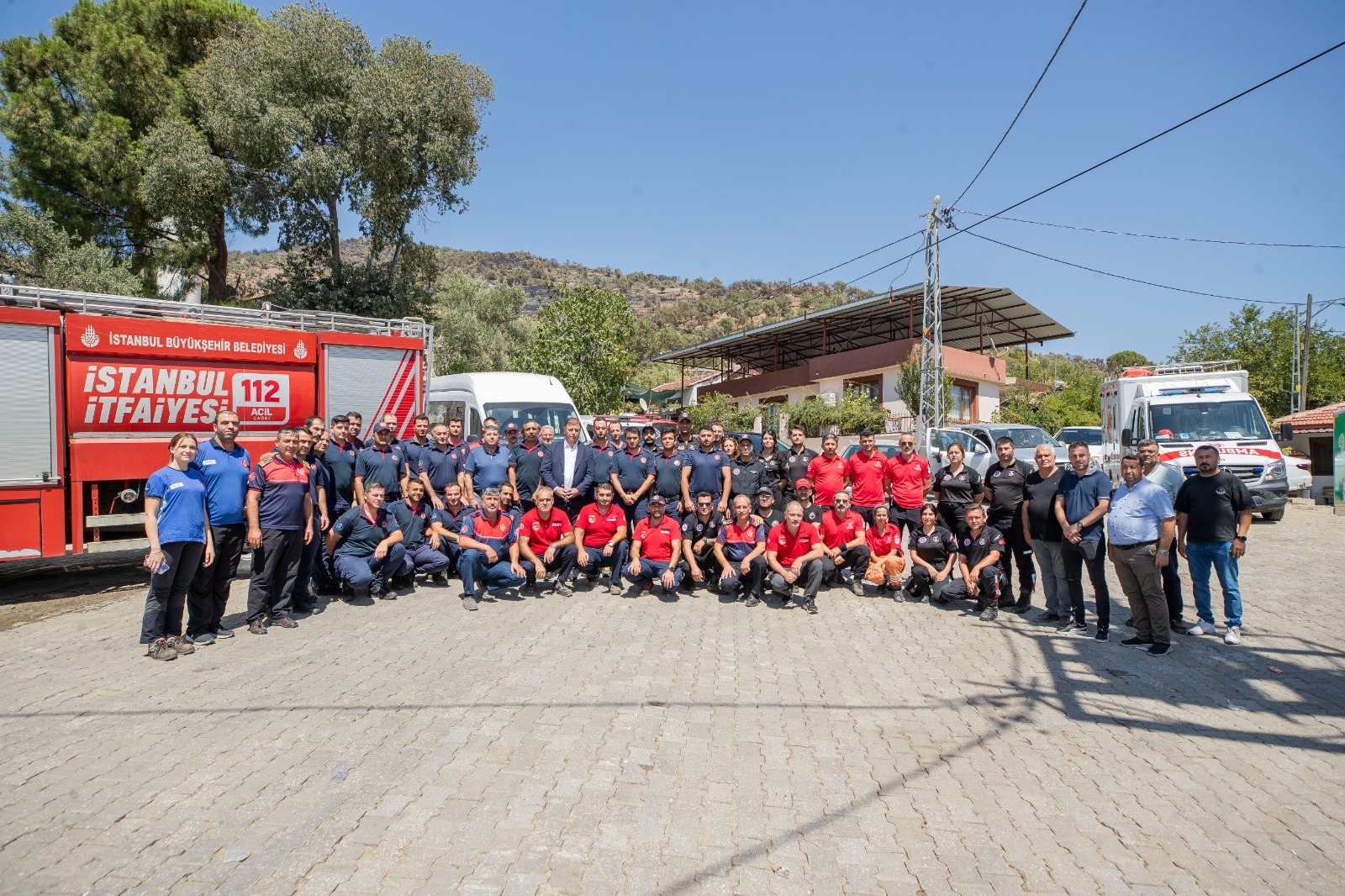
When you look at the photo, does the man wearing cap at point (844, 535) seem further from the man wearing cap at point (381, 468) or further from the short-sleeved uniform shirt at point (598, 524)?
the man wearing cap at point (381, 468)

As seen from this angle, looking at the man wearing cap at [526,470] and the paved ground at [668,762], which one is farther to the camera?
the man wearing cap at [526,470]

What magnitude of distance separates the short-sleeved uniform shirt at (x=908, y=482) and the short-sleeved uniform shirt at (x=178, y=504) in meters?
7.40

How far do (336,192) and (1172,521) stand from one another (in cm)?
2098

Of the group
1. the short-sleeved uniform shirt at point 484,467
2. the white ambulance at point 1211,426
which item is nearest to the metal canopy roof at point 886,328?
the white ambulance at point 1211,426

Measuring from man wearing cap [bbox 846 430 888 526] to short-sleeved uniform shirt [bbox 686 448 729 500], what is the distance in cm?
166

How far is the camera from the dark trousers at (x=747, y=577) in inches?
319

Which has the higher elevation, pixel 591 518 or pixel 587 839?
pixel 591 518

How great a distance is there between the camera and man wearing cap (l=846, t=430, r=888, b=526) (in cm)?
899

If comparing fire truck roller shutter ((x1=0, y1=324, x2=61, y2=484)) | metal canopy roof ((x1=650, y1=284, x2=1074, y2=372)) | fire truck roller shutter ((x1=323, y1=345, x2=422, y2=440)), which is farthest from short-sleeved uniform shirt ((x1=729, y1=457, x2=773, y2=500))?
metal canopy roof ((x1=650, y1=284, x2=1074, y2=372))

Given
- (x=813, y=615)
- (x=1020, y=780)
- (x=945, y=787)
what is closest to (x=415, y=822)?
(x=945, y=787)

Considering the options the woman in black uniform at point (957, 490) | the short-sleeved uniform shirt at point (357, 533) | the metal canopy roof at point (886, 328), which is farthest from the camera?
the metal canopy roof at point (886, 328)

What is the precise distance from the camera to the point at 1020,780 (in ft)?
13.0

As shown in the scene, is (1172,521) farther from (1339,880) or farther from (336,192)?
(336,192)

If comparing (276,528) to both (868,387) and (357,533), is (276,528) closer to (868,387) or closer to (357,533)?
(357,533)
